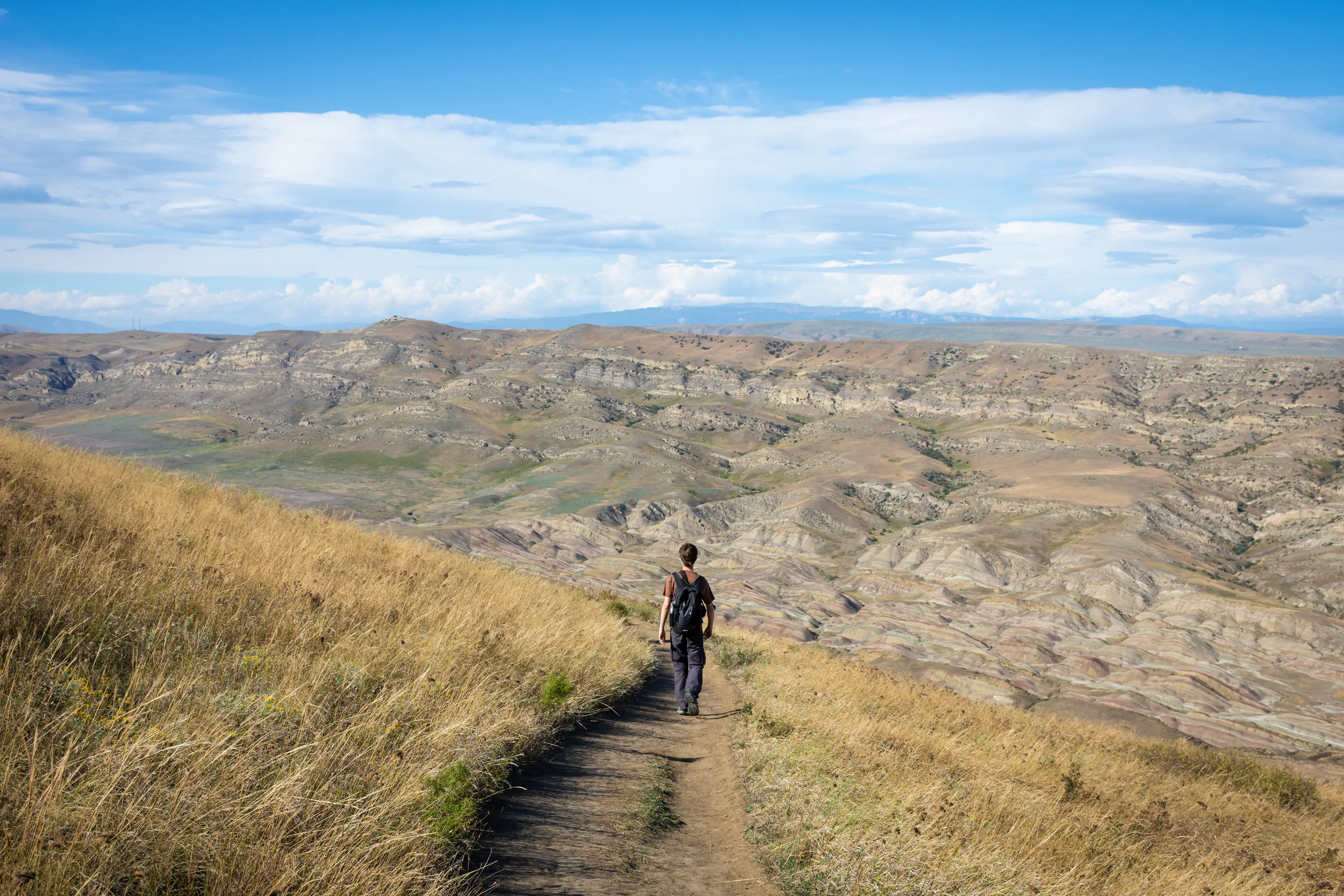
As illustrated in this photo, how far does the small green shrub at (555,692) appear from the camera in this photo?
31.3ft

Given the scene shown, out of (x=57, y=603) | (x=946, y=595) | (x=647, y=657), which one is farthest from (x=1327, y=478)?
(x=57, y=603)

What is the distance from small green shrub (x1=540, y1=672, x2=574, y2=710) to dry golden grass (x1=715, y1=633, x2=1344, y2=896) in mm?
2356

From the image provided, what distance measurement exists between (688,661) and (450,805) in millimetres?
6359

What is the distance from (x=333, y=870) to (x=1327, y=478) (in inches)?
8216

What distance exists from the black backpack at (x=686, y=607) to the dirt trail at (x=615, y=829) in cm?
166

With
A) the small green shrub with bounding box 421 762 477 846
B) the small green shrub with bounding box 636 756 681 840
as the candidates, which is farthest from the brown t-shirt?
the small green shrub with bounding box 421 762 477 846

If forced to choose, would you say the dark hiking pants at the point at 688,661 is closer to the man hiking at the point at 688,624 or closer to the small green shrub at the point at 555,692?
the man hiking at the point at 688,624

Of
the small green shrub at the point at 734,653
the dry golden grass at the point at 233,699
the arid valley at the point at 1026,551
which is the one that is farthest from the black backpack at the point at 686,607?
the arid valley at the point at 1026,551

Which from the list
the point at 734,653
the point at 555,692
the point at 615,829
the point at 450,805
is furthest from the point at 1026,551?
the point at 450,805

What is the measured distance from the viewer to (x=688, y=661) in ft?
39.2

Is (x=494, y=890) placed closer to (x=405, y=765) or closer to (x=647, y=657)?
(x=405, y=765)

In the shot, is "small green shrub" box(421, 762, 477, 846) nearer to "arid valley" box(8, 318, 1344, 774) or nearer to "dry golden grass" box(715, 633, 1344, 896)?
"dry golden grass" box(715, 633, 1344, 896)

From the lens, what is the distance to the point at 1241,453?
593ft

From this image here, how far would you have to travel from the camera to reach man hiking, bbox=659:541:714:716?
38.0 feet
